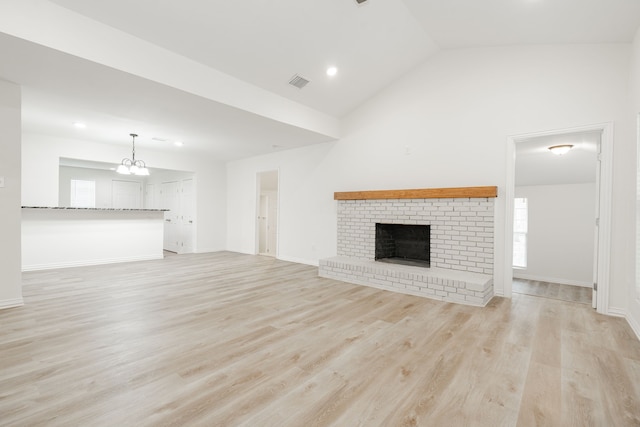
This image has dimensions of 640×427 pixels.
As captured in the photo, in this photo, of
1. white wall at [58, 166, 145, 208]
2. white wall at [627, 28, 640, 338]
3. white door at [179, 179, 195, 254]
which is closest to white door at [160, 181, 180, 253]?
white door at [179, 179, 195, 254]

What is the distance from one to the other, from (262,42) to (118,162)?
491cm

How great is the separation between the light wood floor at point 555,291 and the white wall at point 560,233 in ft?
2.00

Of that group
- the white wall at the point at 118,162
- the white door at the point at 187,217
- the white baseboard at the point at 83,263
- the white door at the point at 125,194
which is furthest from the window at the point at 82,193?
the white baseboard at the point at 83,263

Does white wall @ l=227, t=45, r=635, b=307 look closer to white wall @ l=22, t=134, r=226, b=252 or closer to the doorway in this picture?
the doorway

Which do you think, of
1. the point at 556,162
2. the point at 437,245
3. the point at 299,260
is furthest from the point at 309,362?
the point at 556,162

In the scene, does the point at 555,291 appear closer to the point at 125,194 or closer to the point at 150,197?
the point at 150,197

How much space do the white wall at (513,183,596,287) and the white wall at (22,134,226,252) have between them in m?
7.27

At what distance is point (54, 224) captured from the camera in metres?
5.31

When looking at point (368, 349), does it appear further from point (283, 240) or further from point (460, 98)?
point (283, 240)

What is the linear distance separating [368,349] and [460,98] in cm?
367

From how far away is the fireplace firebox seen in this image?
4852 millimetres

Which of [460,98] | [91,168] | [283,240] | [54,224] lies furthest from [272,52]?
[91,168]

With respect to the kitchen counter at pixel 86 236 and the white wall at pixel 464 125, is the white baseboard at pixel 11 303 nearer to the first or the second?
the kitchen counter at pixel 86 236

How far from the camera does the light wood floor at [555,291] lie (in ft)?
12.9
